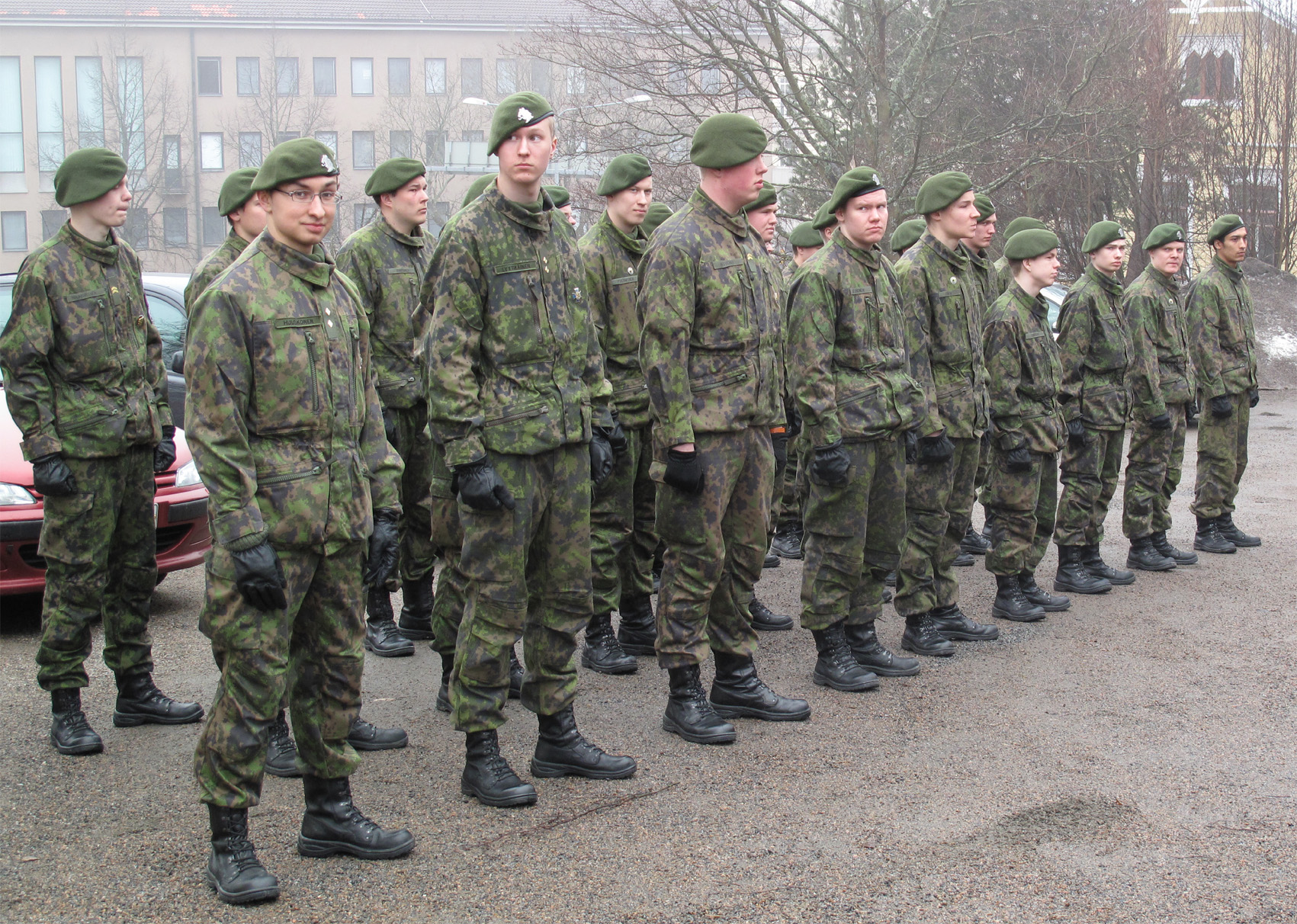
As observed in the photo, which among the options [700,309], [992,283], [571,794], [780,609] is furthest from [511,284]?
[992,283]

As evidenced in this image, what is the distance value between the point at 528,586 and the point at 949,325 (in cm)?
304

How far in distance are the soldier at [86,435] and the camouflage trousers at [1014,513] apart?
447 cm

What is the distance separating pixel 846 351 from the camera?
605 centimetres

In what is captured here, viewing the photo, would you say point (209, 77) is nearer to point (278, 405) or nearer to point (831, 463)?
point (831, 463)

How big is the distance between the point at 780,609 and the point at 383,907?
4173 mm

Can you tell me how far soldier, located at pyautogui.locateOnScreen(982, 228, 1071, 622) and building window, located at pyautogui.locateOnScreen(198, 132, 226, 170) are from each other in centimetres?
5177

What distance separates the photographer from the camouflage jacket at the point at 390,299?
6.45m

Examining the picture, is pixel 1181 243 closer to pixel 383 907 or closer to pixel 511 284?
pixel 511 284

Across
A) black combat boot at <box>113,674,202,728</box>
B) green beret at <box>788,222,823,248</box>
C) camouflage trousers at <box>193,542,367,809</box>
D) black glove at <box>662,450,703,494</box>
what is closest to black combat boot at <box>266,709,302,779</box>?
black combat boot at <box>113,674,202,728</box>

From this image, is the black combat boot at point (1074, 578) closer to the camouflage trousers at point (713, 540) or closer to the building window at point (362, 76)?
the camouflage trousers at point (713, 540)

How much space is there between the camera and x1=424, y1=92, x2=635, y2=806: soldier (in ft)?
14.9

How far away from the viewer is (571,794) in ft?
15.4

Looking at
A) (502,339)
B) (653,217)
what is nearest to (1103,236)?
(653,217)

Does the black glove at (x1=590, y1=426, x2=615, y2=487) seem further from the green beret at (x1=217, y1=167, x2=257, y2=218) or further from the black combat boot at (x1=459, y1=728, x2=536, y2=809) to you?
the green beret at (x1=217, y1=167, x2=257, y2=218)
